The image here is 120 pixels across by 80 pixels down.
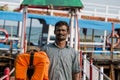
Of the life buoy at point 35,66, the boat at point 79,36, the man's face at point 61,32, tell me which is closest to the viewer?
the life buoy at point 35,66

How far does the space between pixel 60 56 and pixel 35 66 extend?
39 centimetres

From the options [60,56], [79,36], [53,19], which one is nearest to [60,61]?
[60,56]

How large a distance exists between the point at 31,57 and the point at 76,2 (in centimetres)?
530

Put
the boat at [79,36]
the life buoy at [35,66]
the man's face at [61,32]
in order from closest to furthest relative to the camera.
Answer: the life buoy at [35,66]
the man's face at [61,32]
the boat at [79,36]

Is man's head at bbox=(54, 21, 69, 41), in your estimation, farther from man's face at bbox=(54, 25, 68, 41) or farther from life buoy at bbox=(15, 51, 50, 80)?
life buoy at bbox=(15, 51, 50, 80)

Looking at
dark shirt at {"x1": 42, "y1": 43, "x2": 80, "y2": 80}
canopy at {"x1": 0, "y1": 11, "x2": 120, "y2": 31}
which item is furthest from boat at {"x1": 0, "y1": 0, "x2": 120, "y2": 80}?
dark shirt at {"x1": 42, "y1": 43, "x2": 80, "y2": 80}

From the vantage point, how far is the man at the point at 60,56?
163 inches

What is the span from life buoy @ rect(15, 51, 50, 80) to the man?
0.23m

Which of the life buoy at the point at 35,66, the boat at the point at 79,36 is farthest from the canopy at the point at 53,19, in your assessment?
the life buoy at the point at 35,66

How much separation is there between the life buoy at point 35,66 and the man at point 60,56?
8.9 inches

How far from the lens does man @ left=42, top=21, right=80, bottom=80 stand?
4145 millimetres

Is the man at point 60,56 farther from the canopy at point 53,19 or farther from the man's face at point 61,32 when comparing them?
the canopy at point 53,19

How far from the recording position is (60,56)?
4160mm

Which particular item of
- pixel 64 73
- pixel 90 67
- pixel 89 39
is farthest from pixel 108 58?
pixel 64 73
